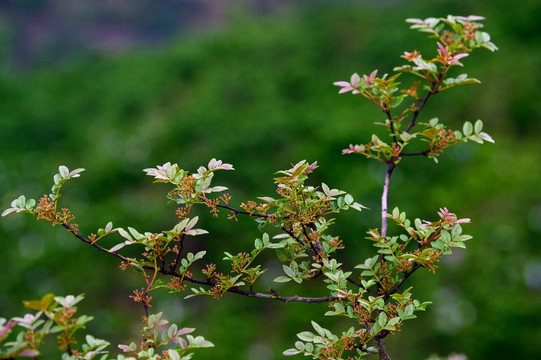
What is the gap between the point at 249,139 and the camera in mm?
5113

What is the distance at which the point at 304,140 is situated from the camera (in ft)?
16.9

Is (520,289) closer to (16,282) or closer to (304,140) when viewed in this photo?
(304,140)

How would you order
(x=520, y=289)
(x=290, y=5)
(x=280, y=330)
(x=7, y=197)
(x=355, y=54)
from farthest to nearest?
(x=290, y=5), (x=355, y=54), (x=7, y=197), (x=280, y=330), (x=520, y=289)

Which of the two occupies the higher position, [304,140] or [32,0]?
[32,0]

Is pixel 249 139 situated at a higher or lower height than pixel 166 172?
higher

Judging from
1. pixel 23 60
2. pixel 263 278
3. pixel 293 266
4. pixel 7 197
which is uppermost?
pixel 23 60

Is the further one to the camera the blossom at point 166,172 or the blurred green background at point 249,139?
the blurred green background at point 249,139

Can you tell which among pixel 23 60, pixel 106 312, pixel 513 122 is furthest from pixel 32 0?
pixel 513 122

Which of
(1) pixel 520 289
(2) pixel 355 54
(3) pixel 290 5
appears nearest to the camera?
(1) pixel 520 289

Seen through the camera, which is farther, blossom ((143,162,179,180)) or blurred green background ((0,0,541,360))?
blurred green background ((0,0,541,360))

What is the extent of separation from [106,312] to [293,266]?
3.71 metres

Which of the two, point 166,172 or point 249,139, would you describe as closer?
point 166,172

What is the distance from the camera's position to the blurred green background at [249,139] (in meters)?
3.90

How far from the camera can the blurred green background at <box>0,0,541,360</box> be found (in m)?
3.90
